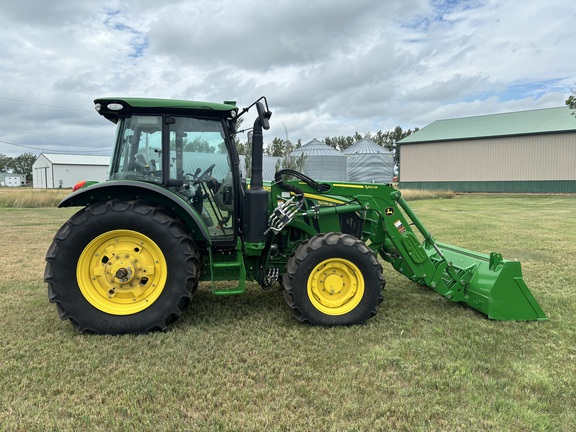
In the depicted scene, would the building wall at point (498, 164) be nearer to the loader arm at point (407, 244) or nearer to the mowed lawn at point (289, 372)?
the mowed lawn at point (289, 372)

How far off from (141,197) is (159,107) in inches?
34.4

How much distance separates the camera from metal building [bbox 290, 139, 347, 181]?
102 ft

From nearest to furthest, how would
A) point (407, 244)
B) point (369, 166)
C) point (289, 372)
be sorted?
point (289, 372), point (407, 244), point (369, 166)

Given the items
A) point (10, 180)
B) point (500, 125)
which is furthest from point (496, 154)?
point (10, 180)

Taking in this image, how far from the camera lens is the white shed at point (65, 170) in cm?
5878

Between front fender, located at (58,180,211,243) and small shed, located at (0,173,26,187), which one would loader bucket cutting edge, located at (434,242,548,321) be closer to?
front fender, located at (58,180,211,243)

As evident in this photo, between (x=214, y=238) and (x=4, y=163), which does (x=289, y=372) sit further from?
(x=4, y=163)

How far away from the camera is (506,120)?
37.4m

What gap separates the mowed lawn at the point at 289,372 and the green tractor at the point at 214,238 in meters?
0.25

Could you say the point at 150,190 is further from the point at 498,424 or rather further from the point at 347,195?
the point at 498,424

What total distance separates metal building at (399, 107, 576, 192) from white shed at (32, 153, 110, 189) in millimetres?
42750

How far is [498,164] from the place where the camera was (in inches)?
1390

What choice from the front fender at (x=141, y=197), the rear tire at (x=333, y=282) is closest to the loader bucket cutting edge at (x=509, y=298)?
the rear tire at (x=333, y=282)

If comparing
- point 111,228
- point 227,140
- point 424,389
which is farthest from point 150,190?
point 424,389
